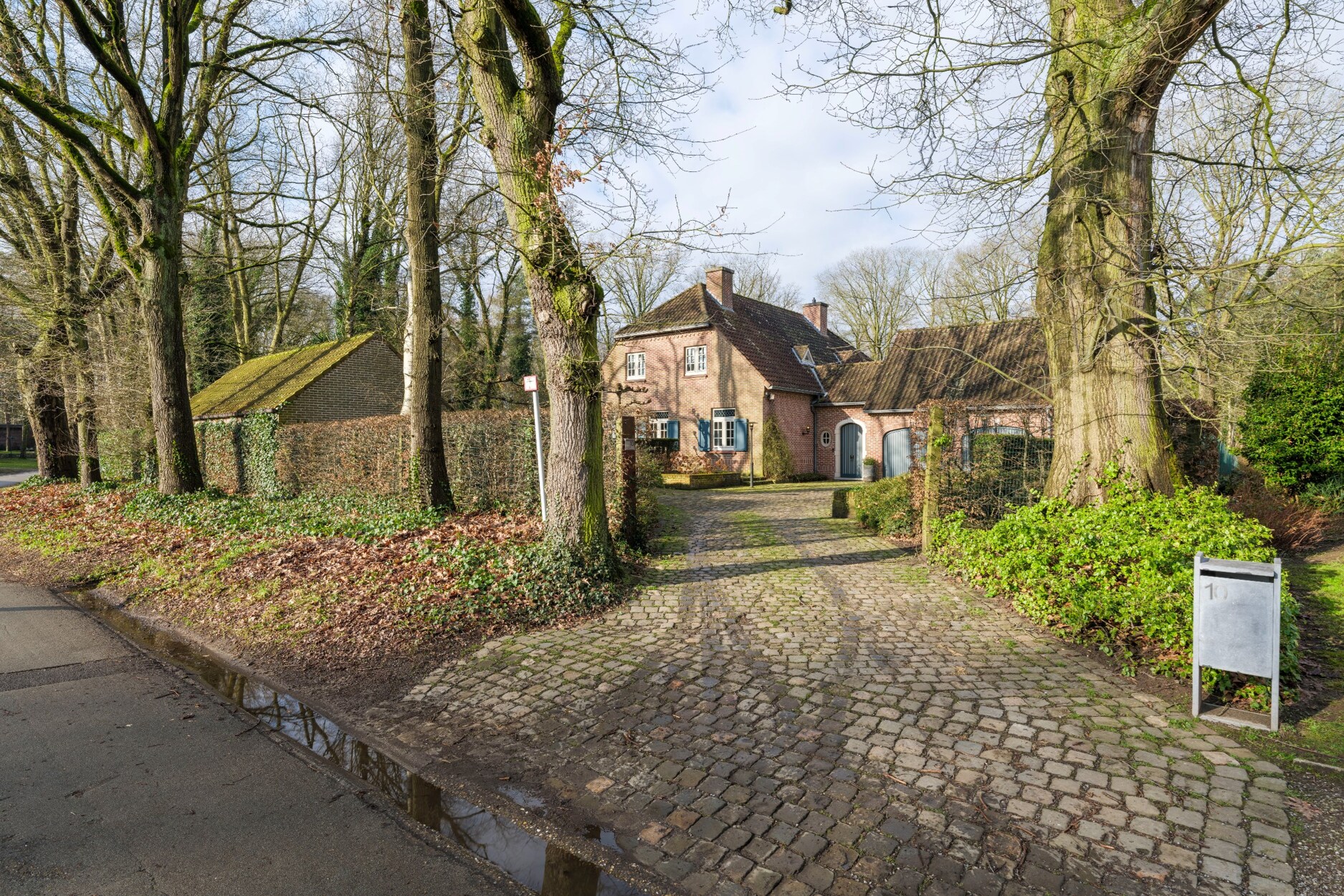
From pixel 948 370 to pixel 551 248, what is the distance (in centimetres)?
2019

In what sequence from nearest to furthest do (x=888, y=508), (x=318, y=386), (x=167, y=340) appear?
(x=888, y=508)
(x=167, y=340)
(x=318, y=386)

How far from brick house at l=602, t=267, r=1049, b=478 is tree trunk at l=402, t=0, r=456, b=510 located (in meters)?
12.1

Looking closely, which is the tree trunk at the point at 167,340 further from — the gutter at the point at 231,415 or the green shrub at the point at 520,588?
the green shrub at the point at 520,588

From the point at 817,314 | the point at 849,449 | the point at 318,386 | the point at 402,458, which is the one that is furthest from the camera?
the point at 817,314

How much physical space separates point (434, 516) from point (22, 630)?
4.67m

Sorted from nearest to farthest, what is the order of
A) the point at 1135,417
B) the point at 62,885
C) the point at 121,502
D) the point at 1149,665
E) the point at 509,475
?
1. the point at 62,885
2. the point at 1149,665
3. the point at 1135,417
4. the point at 509,475
5. the point at 121,502

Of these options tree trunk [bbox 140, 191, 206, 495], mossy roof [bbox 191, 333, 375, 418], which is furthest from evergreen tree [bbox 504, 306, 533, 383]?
tree trunk [bbox 140, 191, 206, 495]

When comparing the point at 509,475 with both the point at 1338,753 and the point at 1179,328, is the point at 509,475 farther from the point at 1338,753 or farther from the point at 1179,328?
the point at 1338,753

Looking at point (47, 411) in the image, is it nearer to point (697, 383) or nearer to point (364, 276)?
point (364, 276)

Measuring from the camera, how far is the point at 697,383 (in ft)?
86.4

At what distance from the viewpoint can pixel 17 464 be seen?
41.8 meters

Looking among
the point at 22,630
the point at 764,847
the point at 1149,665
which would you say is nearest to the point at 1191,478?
the point at 1149,665

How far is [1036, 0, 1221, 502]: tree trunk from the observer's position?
6.86 metres

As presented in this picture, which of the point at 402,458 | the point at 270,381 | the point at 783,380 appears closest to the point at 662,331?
the point at 783,380
